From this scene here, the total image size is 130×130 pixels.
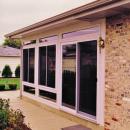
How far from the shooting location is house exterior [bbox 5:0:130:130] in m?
A: 7.77

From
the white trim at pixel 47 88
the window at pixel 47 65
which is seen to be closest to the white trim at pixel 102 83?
the white trim at pixel 47 88

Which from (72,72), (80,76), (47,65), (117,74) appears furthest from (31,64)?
(117,74)

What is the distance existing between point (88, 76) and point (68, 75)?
1377mm

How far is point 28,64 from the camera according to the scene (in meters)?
15.2

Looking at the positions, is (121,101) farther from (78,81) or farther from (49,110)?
(49,110)

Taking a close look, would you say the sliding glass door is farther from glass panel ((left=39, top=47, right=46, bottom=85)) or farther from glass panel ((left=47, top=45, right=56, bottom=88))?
glass panel ((left=39, top=47, right=46, bottom=85))

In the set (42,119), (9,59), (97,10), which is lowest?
(42,119)

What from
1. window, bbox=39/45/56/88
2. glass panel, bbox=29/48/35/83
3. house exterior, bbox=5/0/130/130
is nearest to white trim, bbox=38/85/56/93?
house exterior, bbox=5/0/130/130

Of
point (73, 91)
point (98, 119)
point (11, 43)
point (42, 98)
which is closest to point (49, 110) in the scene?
point (42, 98)

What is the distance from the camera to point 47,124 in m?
9.73

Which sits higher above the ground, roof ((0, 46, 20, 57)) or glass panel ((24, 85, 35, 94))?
roof ((0, 46, 20, 57))

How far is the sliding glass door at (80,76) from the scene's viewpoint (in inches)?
362

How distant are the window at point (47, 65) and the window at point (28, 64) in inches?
48.4

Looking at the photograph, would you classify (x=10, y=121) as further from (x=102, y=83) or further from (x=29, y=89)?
(x=29, y=89)
